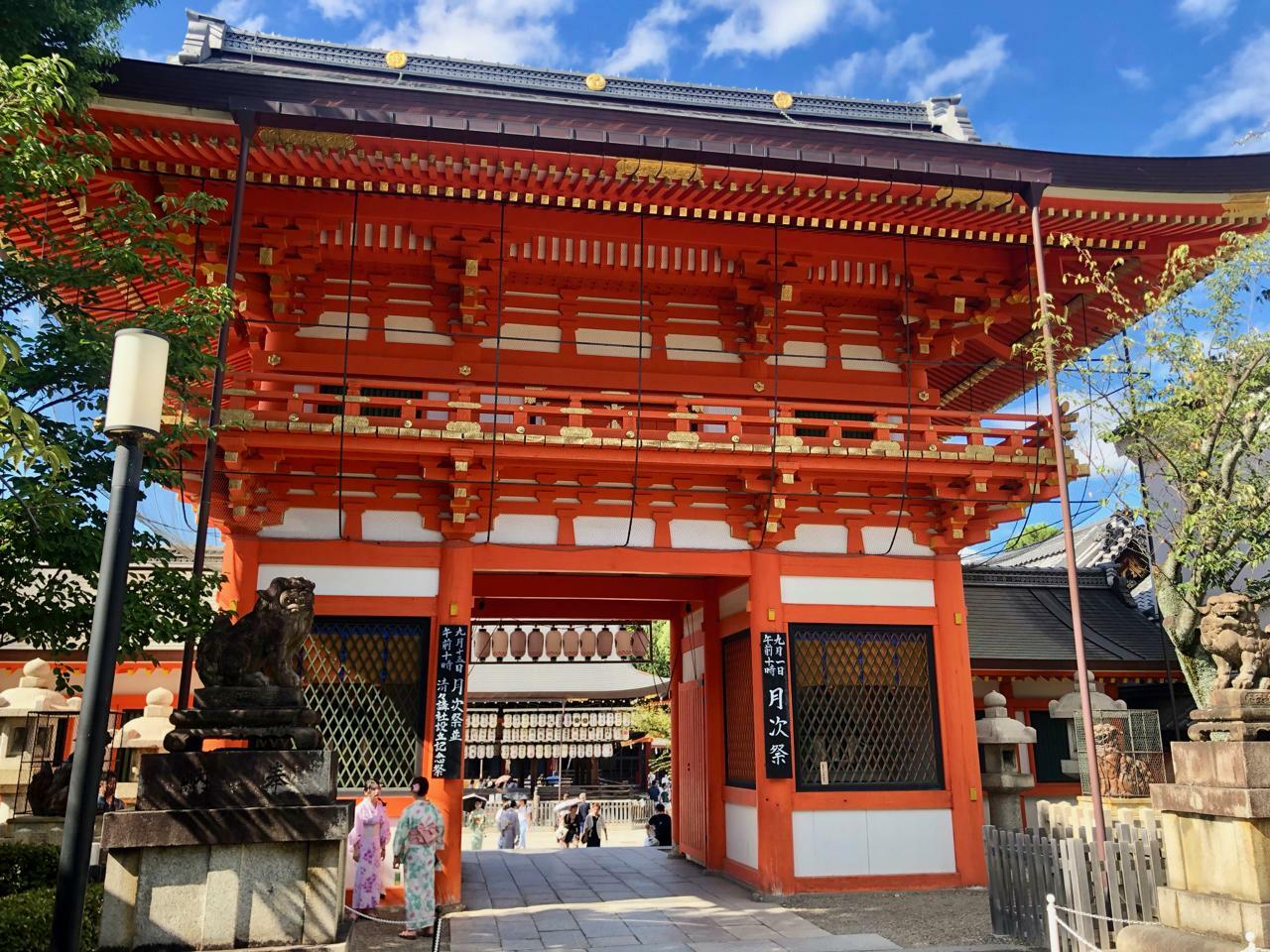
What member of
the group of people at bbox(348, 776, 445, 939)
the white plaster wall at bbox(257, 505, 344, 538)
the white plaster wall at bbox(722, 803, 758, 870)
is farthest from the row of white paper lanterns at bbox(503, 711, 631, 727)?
the group of people at bbox(348, 776, 445, 939)

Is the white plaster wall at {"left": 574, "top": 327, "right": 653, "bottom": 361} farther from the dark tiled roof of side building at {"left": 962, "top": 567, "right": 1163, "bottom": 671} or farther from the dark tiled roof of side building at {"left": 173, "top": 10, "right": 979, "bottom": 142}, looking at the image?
the dark tiled roof of side building at {"left": 962, "top": 567, "right": 1163, "bottom": 671}

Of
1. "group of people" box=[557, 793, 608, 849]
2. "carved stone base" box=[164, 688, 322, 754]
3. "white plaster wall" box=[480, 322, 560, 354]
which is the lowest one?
"group of people" box=[557, 793, 608, 849]

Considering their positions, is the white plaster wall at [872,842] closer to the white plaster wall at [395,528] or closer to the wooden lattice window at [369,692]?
the wooden lattice window at [369,692]

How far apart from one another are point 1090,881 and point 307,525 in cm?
885

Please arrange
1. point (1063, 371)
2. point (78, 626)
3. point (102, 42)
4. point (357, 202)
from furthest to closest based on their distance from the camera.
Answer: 1. point (1063, 371)
2. point (357, 202)
3. point (102, 42)
4. point (78, 626)

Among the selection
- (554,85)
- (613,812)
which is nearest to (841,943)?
(554,85)

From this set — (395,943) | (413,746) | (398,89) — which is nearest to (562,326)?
(398,89)

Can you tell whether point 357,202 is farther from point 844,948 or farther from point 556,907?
point 844,948

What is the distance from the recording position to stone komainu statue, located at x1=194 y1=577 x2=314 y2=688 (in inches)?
205

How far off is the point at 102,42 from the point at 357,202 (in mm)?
2983

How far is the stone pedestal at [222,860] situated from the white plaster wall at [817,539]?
7.83 meters

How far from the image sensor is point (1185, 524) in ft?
34.4

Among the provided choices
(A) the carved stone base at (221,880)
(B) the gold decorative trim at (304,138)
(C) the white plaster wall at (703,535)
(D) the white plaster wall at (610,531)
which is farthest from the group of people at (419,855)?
(B) the gold decorative trim at (304,138)

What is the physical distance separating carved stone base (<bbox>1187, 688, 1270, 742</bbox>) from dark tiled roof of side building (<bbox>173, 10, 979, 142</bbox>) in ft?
35.5
